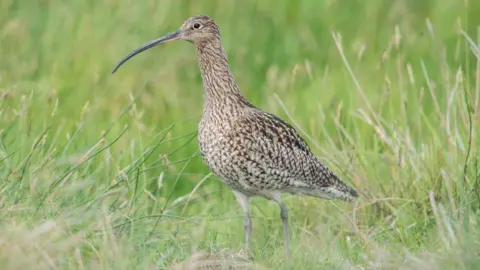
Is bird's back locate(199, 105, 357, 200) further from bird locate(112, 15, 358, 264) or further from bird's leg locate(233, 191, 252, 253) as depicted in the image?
bird's leg locate(233, 191, 252, 253)

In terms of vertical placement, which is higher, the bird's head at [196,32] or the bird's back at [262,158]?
the bird's head at [196,32]

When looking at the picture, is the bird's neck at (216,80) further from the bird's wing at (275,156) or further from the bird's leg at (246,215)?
the bird's leg at (246,215)

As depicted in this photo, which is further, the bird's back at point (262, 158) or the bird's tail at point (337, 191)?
the bird's tail at point (337, 191)

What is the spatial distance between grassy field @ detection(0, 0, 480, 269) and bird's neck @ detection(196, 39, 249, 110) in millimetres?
235

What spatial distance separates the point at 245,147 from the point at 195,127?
236 cm

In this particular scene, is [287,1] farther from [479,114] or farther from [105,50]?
[479,114]


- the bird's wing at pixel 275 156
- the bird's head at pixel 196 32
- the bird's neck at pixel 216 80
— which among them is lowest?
the bird's wing at pixel 275 156

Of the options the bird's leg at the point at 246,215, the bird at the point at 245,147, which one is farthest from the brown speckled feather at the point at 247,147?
the bird's leg at the point at 246,215

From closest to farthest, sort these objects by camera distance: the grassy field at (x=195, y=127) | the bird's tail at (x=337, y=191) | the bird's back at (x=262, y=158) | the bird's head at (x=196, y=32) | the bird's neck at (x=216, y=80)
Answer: the grassy field at (x=195, y=127), the bird's back at (x=262, y=158), the bird's neck at (x=216, y=80), the bird's head at (x=196, y=32), the bird's tail at (x=337, y=191)

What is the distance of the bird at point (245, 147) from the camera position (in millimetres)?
7133

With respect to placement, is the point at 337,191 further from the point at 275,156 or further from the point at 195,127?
the point at 195,127

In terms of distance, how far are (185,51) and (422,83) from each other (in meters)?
2.24

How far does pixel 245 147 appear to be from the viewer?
283 inches

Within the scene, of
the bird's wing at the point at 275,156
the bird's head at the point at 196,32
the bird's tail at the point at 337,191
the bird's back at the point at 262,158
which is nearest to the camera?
the bird's back at the point at 262,158
